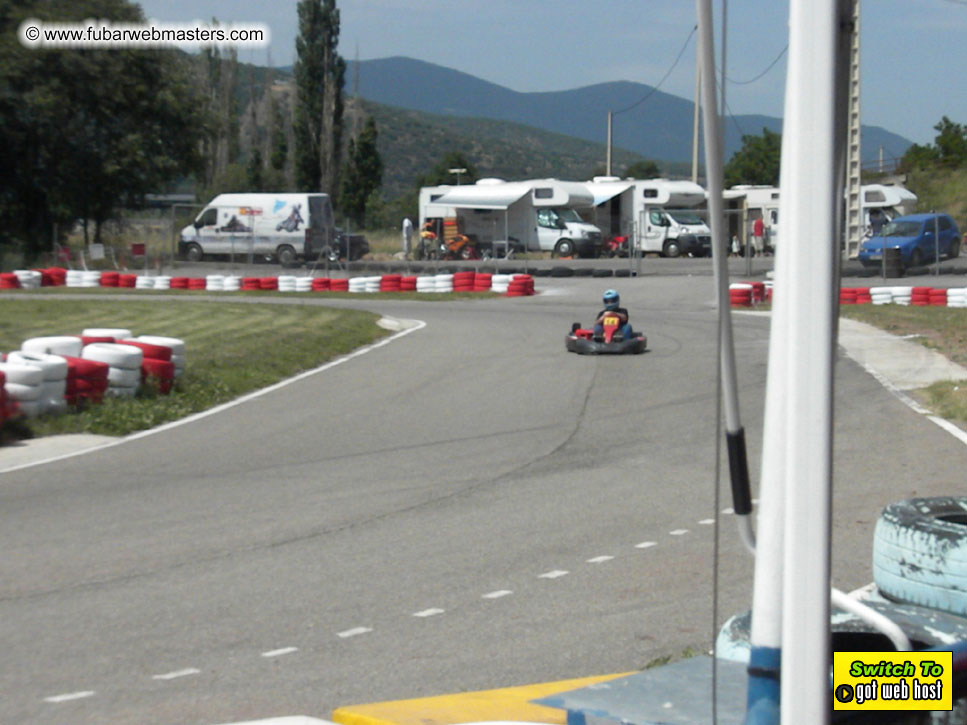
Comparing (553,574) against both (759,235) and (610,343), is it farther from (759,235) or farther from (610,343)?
(759,235)

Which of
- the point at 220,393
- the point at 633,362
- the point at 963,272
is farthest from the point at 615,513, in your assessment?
the point at 963,272

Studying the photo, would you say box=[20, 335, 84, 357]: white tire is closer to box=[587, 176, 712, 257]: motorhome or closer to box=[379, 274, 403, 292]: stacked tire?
box=[379, 274, 403, 292]: stacked tire

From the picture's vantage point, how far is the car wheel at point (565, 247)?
43375 mm

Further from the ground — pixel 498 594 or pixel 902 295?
pixel 902 295

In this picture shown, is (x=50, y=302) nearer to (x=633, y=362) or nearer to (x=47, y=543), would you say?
(x=633, y=362)

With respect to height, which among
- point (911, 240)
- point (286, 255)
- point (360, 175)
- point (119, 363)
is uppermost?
point (360, 175)

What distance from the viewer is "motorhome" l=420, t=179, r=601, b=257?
43000 millimetres

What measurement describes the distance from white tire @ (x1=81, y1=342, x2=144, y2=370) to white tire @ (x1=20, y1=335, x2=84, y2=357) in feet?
0.76

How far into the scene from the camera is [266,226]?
4244cm

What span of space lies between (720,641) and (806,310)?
1.60 meters

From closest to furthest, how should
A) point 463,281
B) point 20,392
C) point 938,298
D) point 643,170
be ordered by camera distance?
1. point 20,392
2. point 938,298
3. point 463,281
4. point 643,170

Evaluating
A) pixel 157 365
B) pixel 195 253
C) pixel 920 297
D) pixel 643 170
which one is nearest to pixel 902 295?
pixel 920 297

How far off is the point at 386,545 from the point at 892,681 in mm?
4451

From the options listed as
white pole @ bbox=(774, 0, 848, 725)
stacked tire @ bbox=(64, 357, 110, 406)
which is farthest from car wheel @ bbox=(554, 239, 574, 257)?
white pole @ bbox=(774, 0, 848, 725)
